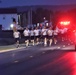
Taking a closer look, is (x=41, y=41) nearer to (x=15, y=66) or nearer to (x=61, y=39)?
(x=61, y=39)

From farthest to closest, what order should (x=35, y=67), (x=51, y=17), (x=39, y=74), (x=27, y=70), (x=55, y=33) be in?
(x=51, y=17) < (x=55, y=33) < (x=35, y=67) < (x=27, y=70) < (x=39, y=74)

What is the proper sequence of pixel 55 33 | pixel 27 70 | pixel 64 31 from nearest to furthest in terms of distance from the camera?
pixel 27 70 < pixel 55 33 < pixel 64 31

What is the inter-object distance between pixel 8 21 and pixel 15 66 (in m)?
90.4

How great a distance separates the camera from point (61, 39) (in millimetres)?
41969

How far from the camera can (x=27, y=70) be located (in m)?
15.3

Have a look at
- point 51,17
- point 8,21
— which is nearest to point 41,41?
point 51,17

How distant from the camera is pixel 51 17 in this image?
323ft

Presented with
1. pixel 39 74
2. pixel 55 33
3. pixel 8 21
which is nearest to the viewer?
pixel 39 74

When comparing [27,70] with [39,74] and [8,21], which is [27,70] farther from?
[8,21]

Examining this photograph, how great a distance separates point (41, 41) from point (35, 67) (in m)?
19.7

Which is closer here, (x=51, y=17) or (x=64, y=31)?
(x=64, y=31)

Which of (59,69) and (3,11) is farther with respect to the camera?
(3,11)

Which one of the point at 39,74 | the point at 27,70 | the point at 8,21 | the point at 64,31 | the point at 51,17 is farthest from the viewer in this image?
the point at 8,21

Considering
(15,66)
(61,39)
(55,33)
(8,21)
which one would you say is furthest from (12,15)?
(15,66)
